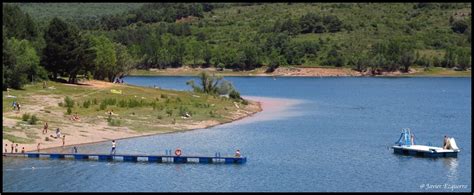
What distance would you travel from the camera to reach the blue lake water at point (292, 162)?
186 ft

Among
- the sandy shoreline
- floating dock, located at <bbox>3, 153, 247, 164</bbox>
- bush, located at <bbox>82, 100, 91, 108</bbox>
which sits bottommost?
floating dock, located at <bbox>3, 153, 247, 164</bbox>

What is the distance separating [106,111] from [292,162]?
109 ft

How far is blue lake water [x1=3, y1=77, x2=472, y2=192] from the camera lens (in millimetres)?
56688

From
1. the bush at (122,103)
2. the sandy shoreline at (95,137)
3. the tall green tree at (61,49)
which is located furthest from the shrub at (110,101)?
the tall green tree at (61,49)

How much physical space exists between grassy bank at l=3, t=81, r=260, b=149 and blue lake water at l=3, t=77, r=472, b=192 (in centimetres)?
A: 320

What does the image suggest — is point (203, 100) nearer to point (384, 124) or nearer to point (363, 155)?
point (384, 124)

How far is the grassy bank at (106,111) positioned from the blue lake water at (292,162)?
3204mm

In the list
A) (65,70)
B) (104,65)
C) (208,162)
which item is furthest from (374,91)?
(208,162)

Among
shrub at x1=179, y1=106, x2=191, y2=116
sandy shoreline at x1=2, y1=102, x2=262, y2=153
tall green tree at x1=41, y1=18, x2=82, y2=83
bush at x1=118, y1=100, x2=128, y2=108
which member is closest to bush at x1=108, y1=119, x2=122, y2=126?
sandy shoreline at x1=2, y1=102, x2=262, y2=153

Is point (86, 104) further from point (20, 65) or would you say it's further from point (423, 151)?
point (423, 151)

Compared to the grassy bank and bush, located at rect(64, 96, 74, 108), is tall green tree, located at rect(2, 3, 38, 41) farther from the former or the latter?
bush, located at rect(64, 96, 74, 108)

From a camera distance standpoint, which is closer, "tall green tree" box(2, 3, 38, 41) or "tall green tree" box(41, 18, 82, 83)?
"tall green tree" box(41, 18, 82, 83)

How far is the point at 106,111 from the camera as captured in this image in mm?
94250

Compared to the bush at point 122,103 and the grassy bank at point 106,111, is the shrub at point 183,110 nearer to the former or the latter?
the grassy bank at point 106,111
